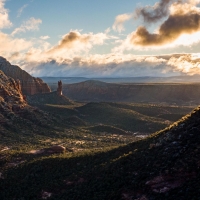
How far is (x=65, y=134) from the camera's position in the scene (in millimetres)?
107250

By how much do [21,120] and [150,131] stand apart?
53.0m

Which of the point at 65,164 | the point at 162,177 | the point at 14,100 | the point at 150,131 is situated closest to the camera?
the point at 162,177

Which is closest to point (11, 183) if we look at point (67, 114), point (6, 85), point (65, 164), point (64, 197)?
point (65, 164)

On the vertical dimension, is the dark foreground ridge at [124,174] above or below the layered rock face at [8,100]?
below

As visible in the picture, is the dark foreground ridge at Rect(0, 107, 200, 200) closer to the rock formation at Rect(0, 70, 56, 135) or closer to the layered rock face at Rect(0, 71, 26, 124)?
the rock formation at Rect(0, 70, 56, 135)

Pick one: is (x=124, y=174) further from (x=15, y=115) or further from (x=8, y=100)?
(x=8, y=100)

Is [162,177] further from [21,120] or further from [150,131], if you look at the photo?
[150,131]

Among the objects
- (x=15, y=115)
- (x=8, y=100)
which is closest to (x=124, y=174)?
(x=15, y=115)

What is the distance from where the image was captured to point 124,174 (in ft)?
126

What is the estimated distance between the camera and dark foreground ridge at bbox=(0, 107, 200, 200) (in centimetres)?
3198

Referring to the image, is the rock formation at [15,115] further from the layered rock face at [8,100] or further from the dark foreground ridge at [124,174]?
the dark foreground ridge at [124,174]

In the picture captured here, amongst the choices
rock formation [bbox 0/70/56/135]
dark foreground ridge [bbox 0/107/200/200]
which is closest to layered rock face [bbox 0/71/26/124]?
rock formation [bbox 0/70/56/135]

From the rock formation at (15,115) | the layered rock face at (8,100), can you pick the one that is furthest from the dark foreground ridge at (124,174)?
the layered rock face at (8,100)

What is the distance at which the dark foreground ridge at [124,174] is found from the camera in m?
32.0
